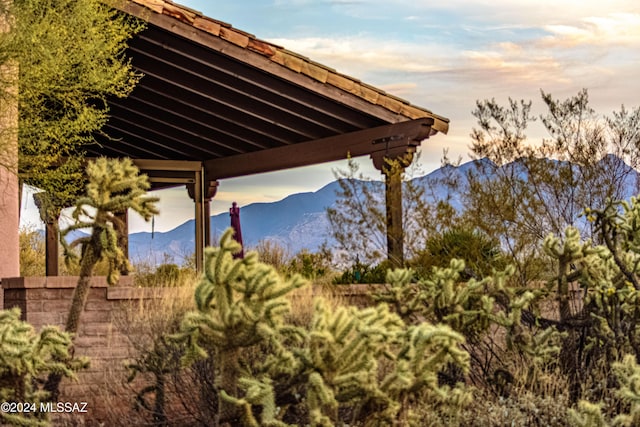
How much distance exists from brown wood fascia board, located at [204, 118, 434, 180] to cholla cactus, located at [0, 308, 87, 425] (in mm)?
6938

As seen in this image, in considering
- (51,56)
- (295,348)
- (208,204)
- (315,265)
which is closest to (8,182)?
(51,56)

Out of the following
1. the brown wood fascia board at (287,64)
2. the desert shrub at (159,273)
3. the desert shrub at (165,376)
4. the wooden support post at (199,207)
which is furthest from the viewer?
the wooden support post at (199,207)

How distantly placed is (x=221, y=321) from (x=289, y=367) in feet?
1.39

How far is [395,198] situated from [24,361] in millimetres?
7293

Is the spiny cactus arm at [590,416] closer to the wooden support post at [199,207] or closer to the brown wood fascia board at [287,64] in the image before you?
the brown wood fascia board at [287,64]

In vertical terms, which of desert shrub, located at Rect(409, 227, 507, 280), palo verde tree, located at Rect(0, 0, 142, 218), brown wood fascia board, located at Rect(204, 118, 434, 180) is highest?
palo verde tree, located at Rect(0, 0, 142, 218)

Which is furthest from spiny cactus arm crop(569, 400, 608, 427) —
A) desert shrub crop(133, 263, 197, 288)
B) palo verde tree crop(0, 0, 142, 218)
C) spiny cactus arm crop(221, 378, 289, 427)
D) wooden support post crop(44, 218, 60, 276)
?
wooden support post crop(44, 218, 60, 276)

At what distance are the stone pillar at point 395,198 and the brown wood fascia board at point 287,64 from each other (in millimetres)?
509

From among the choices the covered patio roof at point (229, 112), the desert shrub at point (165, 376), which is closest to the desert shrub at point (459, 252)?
the covered patio roof at point (229, 112)

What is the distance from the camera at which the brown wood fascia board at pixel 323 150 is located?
40.3ft

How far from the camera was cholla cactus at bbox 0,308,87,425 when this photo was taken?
5.33 m

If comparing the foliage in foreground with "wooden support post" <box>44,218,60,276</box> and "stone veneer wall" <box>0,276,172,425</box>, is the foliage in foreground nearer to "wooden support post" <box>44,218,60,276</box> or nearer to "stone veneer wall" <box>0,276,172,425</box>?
"stone veneer wall" <box>0,276,172,425</box>

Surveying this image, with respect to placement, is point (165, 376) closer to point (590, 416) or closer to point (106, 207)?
point (106, 207)

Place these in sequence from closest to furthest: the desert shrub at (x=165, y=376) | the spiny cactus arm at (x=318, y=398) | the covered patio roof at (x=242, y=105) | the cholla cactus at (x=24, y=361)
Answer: the spiny cactus arm at (x=318, y=398) → the cholla cactus at (x=24, y=361) → the desert shrub at (x=165, y=376) → the covered patio roof at (x=242, y=105)
